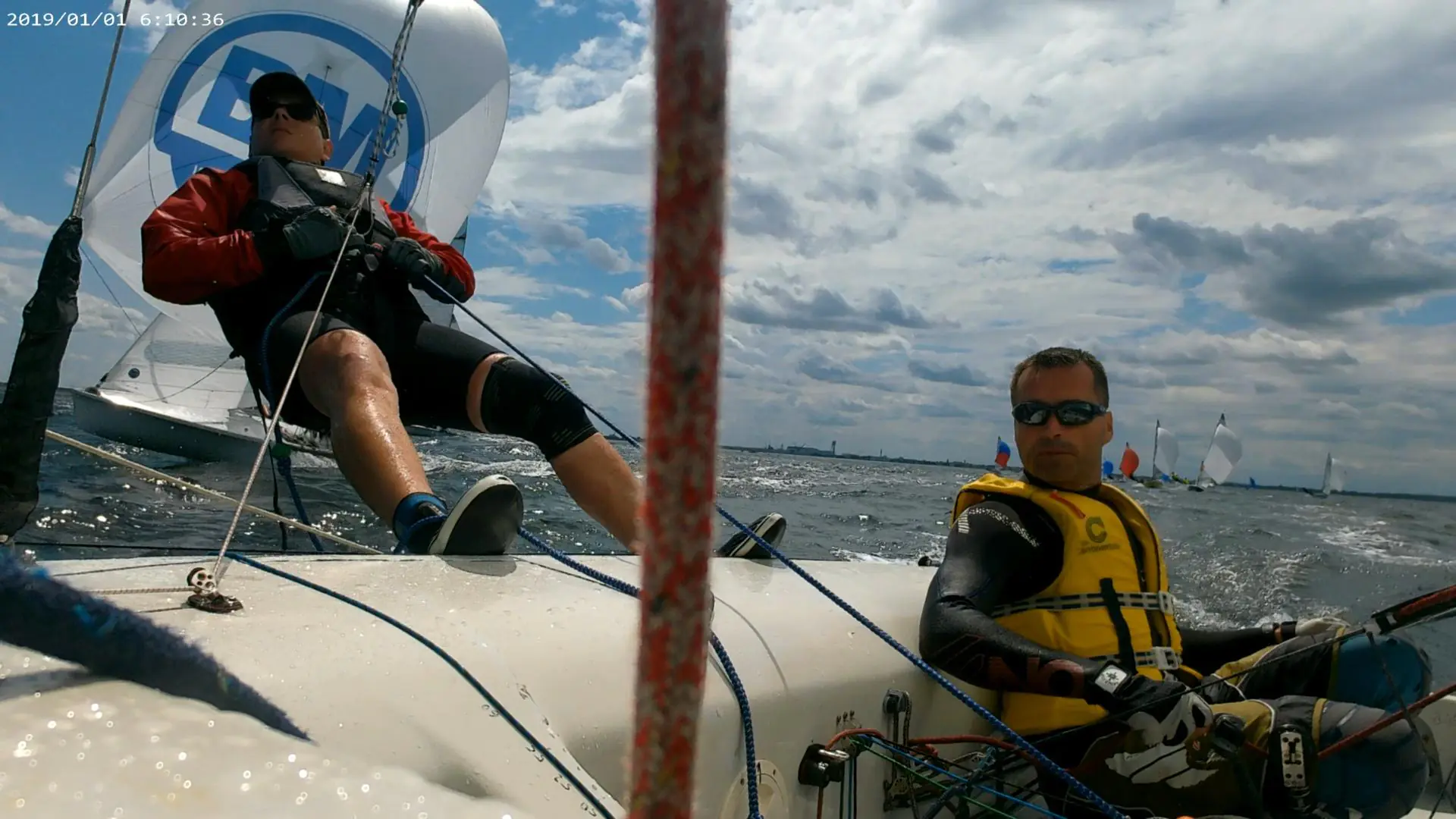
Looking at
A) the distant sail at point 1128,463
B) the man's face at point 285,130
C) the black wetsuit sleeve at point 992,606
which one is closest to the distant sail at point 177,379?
the man's face at point 285,130

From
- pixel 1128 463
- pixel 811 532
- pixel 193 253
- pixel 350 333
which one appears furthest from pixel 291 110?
pixel 1128 463

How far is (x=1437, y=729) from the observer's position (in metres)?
2.19

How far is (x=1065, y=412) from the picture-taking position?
1.80m

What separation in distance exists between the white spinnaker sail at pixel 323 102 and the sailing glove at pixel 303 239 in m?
4.35

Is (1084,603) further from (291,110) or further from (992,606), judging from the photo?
(291,110)

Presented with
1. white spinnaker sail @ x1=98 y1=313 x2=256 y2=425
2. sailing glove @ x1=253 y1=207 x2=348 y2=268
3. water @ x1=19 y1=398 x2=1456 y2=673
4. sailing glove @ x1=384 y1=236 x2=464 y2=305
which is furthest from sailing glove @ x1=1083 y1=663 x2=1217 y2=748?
white spinnaker sail @ x1=98 y1=313 x2=256 y2=425

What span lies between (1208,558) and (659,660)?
9378mm

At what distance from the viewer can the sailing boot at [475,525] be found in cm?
137

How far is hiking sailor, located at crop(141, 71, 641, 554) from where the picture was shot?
1.68 metres

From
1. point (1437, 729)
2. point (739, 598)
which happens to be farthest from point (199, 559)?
point (1437, 729)

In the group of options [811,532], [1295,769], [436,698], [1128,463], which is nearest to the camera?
[436,698]

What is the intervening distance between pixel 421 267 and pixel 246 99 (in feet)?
17.9

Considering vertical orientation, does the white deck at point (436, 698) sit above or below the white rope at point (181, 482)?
below

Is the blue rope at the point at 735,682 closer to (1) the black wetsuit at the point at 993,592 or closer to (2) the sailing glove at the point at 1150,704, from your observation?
(1) the black wetsuit at the point at 993,592
